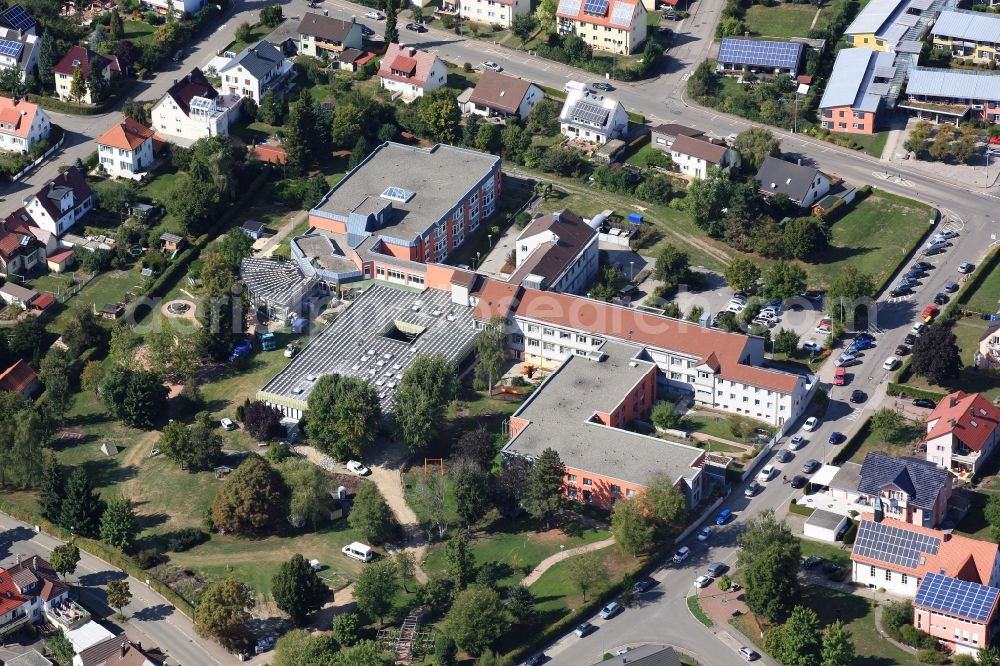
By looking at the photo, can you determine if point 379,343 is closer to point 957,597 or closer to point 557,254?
point 557,254

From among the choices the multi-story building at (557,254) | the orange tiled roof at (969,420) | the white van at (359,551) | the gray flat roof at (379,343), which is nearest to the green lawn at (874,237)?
the multi-story building at (557,254)

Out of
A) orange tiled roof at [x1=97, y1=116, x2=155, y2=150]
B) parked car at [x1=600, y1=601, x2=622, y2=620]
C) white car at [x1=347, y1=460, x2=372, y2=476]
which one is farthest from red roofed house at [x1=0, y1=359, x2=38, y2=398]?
parked car at [x1=600, y1=601, x2=622, y2=620]

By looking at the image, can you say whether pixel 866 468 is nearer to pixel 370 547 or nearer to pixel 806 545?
pixel 806 545

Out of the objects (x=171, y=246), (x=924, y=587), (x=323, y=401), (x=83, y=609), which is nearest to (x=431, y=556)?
(x=323, y=401)

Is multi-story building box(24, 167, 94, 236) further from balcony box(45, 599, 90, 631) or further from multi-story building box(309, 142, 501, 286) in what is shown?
balcony box(45, 599, 90, 631)

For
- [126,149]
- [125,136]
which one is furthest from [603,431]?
[125,136]

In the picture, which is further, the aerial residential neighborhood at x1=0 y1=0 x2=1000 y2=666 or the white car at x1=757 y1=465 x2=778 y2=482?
the white car at x1=757 y1=465 x2=778 y2=482
